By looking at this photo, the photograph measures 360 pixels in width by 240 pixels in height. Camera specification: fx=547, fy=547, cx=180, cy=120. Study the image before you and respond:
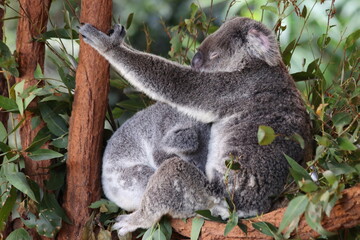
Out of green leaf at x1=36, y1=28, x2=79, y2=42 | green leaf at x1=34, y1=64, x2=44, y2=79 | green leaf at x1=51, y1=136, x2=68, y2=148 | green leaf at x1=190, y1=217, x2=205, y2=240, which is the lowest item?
green leaf at x1=190, y1=217, x2=205, y2=240

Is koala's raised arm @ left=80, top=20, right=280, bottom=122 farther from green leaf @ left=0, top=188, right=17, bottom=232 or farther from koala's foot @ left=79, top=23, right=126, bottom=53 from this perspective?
green leaf @ left=0, top=188, right=17, bottom=232

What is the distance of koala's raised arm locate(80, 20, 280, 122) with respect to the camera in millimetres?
2748

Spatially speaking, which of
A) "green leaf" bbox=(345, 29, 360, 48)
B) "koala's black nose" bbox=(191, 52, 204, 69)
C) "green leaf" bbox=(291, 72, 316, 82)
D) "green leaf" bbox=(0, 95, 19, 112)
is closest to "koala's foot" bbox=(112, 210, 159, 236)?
"green leaf" bbox=(0, 95, 19, 112)

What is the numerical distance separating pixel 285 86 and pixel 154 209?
3.12 ft

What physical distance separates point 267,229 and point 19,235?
1282 mm

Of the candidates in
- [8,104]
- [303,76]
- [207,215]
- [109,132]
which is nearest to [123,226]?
[207,215]

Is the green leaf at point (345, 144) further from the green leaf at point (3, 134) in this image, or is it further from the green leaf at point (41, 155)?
the green leaf at point (3, 134)

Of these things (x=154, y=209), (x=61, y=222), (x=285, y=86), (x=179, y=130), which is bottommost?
(x=61, y=222)

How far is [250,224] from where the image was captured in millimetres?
2426

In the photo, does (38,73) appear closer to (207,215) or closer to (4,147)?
(4,147)

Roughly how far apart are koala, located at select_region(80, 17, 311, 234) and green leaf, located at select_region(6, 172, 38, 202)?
467mm

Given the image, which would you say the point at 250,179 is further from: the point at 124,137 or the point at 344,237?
the point at 124,137

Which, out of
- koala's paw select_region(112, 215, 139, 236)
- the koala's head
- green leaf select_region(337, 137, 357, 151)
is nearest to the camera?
green leaf select_region(337, 137, 357, 151)

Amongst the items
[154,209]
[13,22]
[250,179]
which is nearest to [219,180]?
[250,179]
